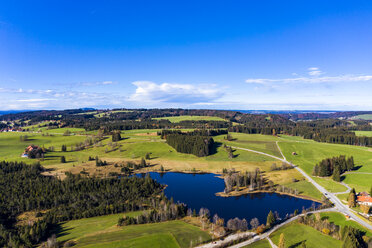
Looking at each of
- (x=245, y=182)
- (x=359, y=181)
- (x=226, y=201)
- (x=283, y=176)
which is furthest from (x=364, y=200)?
(x=226, y=201)

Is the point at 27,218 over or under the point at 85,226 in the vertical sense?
under

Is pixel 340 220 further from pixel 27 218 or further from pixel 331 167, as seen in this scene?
pixel 27 218

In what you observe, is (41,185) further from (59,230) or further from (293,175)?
(293,175)

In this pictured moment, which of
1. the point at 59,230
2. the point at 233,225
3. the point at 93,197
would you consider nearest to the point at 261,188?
the point at 233,225

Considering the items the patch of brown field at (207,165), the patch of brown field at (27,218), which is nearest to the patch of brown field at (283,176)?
the patch of brown field at (207,165)

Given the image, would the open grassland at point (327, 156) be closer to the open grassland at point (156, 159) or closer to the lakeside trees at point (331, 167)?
the lakeside trees at point (331, 167)

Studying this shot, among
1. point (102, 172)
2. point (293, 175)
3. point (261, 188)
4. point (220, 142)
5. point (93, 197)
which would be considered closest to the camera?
point (93, 197)

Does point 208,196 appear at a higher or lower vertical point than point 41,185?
lower
